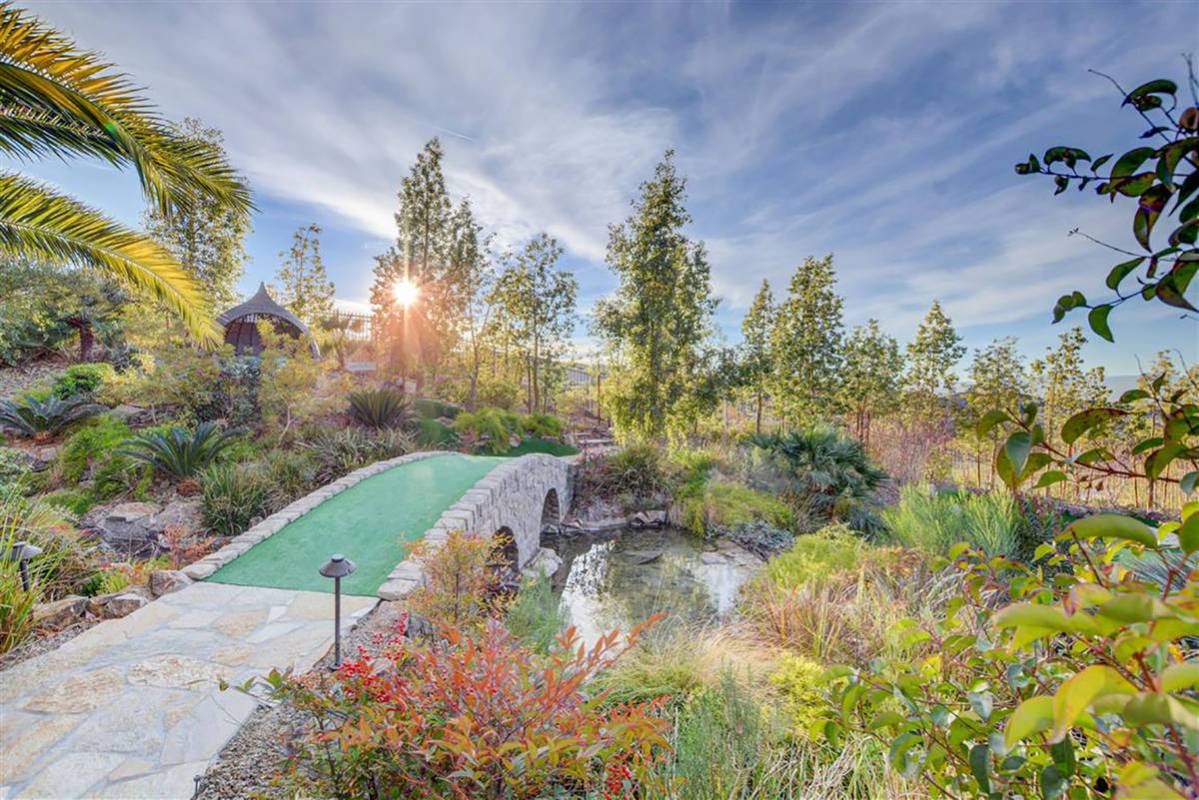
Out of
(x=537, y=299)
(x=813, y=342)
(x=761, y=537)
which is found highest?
(x=537, y=299)

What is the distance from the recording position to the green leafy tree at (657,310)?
11312 millimetres

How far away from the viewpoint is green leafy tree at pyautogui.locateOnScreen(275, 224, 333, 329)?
17828mm

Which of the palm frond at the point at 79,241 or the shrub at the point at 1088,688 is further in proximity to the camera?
the palm frond at the point at 79,241

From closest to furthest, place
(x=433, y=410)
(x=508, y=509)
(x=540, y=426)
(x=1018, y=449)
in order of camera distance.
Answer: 1. (x=1018, y=449)
2. (x=508, y=509)
3. (x=433, y=410)
4. (x=540, y=426)

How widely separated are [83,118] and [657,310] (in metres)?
9.59

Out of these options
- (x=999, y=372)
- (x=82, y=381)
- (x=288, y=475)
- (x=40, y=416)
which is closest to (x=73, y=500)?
(x=288, y=475)

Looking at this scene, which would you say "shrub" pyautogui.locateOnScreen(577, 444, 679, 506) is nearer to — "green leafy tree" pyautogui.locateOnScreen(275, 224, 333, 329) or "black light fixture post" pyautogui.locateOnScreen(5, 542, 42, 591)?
"black light fixture post" pyautogui.locateOnScreen(5, 542, 42, 591)

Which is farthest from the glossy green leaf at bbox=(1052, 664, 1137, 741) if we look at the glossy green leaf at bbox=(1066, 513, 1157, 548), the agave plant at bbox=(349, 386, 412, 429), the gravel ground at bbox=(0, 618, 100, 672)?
the agave plant at bbox=(349, 386, 412, 429)

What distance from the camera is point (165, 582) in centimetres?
385

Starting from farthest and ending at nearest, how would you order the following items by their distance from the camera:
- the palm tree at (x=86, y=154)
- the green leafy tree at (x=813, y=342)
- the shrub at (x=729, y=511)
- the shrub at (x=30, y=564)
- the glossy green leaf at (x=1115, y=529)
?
the green leafy tree at (x=813, y=342) → the shrub at (x=729, y=511) → the palm tree at (x=86, y=154) → the shrub at (x=30, y=564) → the glossy green leaf at (x=1115, y=529)

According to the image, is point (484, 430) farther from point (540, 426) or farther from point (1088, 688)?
→ point (1088, 688)

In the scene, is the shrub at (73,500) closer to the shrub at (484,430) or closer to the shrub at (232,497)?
the shrub at (232,497)

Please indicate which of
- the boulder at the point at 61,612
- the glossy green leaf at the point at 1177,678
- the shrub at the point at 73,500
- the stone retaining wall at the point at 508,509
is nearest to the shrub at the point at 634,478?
the stone retaining wall at the point at 508,509

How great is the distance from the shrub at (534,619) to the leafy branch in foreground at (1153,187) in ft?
11.5
